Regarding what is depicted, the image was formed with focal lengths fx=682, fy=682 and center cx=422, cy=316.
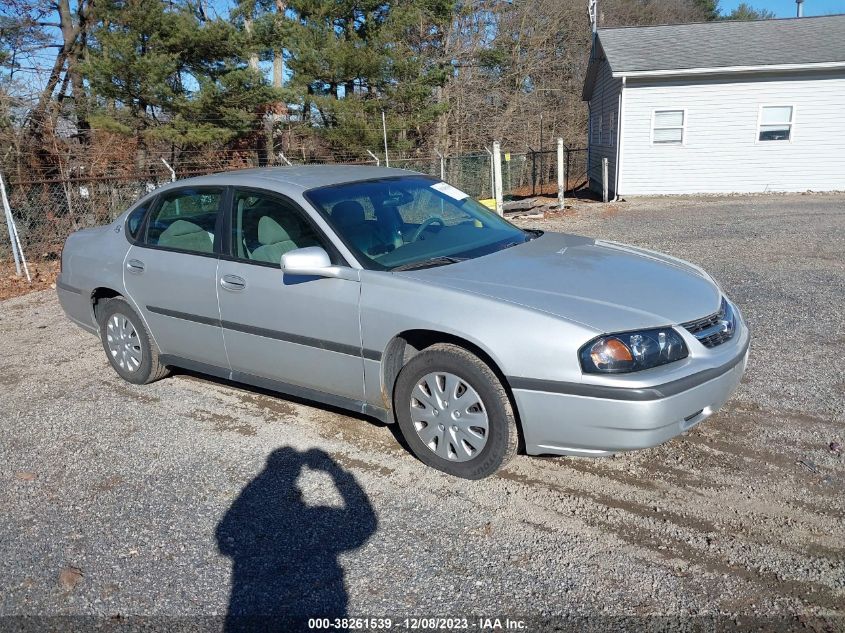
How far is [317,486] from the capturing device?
12.1ft

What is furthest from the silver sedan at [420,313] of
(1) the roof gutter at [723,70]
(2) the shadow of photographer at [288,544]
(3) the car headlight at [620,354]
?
(1) the roof gutter at [723,70]

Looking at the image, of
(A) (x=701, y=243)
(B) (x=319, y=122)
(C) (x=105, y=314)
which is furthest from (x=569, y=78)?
(C) (x=105, y=314)

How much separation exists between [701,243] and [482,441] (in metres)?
8.44

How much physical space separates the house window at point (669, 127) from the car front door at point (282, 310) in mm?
16700

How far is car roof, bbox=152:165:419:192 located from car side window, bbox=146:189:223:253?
83mm

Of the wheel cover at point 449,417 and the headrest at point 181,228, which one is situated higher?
the headrest at point 181,228

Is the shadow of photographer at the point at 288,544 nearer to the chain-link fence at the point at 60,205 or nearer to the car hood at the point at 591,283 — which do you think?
the car hood at the point at 591,283

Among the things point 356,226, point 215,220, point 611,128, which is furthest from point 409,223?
point 611,128

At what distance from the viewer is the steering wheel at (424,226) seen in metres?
4.27

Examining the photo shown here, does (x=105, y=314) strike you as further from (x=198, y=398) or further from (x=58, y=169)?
(x=58, y=169)

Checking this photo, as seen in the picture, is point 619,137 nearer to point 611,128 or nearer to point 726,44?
point 611,128

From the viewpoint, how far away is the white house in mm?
17859

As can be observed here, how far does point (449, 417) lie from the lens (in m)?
3.57

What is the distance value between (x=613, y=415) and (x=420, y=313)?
1086 millimetres
